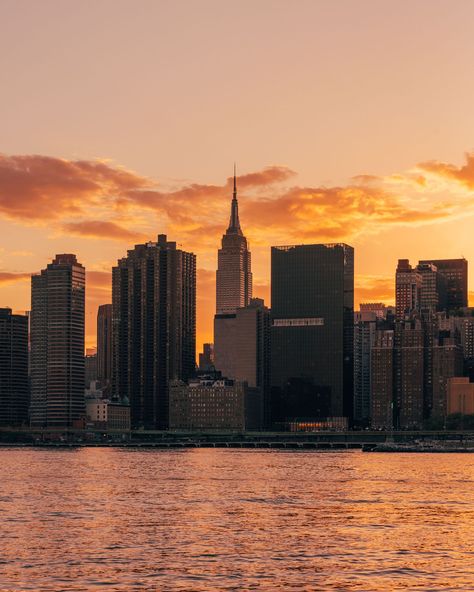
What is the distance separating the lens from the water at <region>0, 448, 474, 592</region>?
76312 millimetres

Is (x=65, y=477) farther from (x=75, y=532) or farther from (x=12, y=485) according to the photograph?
(x=75, y=532)

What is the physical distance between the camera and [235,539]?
9581cm

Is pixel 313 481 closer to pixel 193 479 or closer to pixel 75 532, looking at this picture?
pixel 193 479

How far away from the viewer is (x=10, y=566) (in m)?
80.7

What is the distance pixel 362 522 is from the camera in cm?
10925

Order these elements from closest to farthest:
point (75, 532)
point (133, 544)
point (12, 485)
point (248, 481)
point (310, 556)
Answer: point (310, 556) < point (133, 544) < point (75, 532) < point (12, 485) < point (248, 481)

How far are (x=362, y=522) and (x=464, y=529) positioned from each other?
368 inches

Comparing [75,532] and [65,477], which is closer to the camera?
[75,532]

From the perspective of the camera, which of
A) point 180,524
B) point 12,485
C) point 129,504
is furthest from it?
point 12,485

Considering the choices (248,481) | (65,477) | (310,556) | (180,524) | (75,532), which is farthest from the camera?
(65,477)

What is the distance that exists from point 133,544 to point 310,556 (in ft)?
45.9

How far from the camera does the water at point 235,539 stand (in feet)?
250

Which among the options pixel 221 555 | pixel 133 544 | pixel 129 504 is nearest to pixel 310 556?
pixel 221 555

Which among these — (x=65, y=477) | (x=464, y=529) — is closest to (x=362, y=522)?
(x=464, y=529)
